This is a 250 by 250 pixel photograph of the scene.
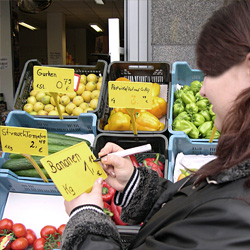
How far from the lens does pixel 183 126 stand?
255 cm

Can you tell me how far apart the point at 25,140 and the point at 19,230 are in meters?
0.57

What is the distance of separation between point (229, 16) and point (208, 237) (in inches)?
23.0

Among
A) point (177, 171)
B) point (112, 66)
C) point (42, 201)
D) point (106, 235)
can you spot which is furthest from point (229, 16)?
point (112, 66)

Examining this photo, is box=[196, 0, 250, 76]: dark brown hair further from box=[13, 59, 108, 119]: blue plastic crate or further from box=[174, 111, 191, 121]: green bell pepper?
box=[13, 59, 108, 119]: blue plastic crate

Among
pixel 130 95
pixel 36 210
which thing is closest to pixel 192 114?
pixel 130 95

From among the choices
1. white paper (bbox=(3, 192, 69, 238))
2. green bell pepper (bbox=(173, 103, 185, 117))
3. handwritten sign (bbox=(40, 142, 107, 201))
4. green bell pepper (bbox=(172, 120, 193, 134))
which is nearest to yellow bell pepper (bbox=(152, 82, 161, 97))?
green bell pepper (bbox=(173, 103, 185, 117))

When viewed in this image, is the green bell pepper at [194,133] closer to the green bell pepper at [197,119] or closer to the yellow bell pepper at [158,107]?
the green bell pepper at [197,119]

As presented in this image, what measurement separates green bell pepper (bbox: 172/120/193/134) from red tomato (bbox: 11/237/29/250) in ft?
4.31

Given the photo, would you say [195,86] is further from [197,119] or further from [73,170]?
[73,170]

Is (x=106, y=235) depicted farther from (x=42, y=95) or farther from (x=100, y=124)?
(x=42, y=95)

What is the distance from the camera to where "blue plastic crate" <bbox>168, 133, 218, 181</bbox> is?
2299mm

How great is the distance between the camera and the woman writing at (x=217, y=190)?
765mm

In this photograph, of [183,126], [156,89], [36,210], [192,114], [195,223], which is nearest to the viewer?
[195,223]

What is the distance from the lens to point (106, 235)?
1.04 meters
